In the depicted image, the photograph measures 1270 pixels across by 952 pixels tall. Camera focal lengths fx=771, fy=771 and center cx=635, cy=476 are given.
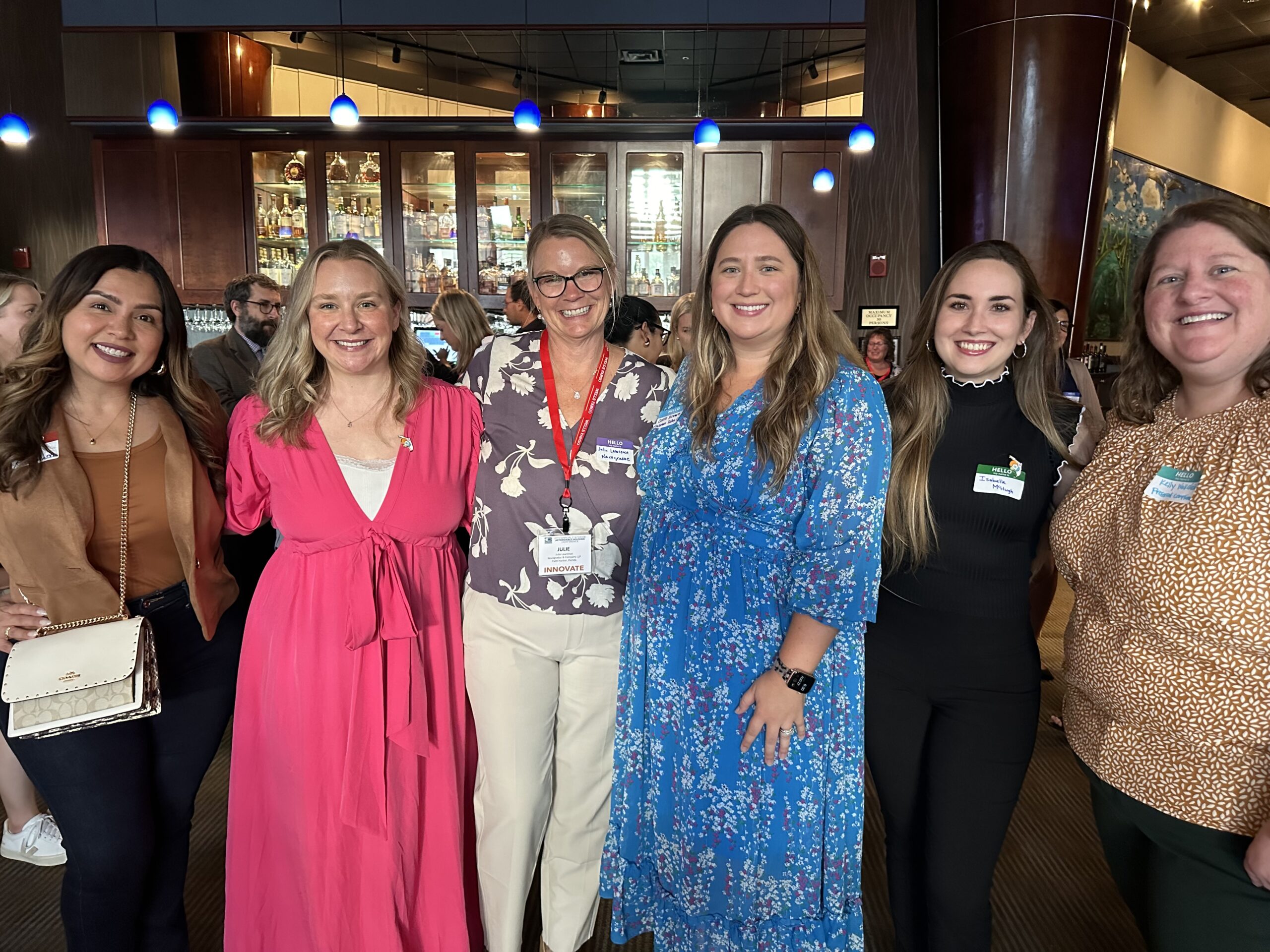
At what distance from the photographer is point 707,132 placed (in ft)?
18.9

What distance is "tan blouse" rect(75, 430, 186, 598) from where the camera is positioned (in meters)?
1.74

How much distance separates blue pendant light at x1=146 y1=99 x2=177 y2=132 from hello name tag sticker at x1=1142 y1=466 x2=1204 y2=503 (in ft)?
21.9

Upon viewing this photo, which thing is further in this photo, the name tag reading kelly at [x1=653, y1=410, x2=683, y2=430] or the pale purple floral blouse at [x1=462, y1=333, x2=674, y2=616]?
the pale purple floral blouse at [x1=462, y1=333, x2=674, y2=616]

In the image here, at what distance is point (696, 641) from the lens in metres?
1.73

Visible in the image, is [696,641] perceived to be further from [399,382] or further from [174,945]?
[174,945]

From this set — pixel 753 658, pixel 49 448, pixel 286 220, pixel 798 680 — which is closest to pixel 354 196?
pixel 286 220

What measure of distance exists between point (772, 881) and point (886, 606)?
664 mm

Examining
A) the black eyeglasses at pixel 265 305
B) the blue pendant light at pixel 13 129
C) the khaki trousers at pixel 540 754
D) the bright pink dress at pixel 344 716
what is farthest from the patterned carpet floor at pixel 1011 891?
the blue pendant light at pixel 13 129

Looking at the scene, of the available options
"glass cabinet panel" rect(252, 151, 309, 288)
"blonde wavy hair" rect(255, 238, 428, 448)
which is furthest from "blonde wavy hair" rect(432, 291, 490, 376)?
"glass cabinet panel" rect(252, 151, 309, 288)

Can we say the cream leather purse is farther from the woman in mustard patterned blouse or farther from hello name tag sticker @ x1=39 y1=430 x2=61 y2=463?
the woman in mustard patterned blouse

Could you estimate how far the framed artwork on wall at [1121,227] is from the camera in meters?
9.17

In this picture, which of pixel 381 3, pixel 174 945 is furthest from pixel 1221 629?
pixel 381 3

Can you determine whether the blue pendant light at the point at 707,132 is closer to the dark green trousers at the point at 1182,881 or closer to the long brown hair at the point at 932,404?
the long brown hair at the point at 932,404

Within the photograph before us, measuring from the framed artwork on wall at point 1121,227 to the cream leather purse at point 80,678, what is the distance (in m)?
10.1
